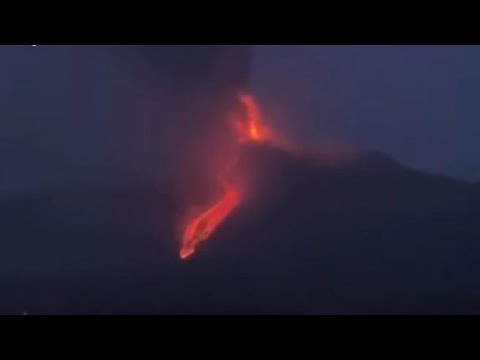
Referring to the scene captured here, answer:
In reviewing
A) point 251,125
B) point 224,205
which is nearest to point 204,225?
point 224,205

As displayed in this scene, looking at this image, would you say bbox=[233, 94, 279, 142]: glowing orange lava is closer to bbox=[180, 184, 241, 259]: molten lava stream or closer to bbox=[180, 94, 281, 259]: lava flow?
bbox=[180, 94, 281, 259]: lava flow

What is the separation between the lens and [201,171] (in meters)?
3.62

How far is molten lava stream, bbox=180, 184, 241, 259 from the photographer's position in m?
3.61

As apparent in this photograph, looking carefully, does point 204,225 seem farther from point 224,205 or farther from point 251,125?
point 251,125

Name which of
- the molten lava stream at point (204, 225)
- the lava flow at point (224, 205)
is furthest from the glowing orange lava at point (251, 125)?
the molten lava stream at point (204, 225)

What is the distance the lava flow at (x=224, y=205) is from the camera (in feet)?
11.8

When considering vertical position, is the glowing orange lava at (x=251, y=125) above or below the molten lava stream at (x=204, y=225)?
above

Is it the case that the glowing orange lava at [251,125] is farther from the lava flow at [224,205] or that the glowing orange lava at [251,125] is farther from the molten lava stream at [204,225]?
the molten lava stream at [204,225]

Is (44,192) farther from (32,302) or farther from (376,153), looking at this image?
(376,153)

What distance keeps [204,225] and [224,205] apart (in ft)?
0.65

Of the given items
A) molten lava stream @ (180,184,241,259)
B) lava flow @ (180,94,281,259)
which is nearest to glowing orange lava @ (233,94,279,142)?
lava flow @ (180,94,281,259)

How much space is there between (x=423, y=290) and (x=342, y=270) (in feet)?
1.92

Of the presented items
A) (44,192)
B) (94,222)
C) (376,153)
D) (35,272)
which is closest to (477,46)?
(376,153)

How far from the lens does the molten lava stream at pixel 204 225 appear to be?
3605 mm
